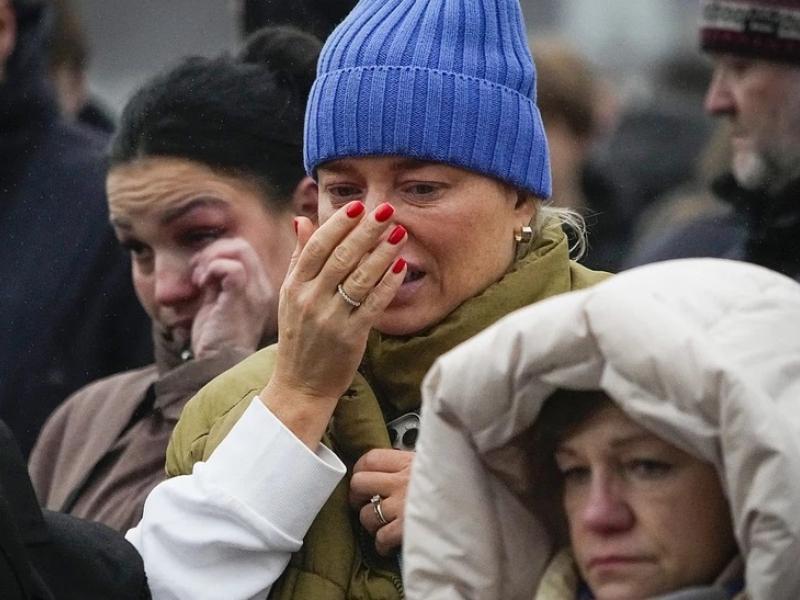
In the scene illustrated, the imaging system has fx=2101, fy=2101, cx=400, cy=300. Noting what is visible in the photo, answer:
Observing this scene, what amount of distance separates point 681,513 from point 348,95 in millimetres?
1061

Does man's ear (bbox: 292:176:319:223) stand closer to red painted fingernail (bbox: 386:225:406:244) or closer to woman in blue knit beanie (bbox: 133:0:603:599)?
woman in blue knit beanie (bbox: 133:0:603:599)

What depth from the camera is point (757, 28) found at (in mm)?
5469

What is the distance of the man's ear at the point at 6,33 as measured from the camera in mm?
5480

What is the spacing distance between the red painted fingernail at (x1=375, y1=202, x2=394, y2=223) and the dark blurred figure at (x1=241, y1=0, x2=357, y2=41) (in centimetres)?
118

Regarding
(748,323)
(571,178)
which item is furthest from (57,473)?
(571,178)

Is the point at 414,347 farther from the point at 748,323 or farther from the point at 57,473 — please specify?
the point at 57,473

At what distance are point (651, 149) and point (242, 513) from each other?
7.27 meters

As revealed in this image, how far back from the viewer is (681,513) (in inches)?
102

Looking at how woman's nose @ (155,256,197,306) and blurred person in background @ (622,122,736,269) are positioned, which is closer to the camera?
woman's nose @ (155,256,197,306)

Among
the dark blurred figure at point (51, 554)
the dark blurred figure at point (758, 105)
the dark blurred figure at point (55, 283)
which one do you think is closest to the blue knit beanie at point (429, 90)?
the dark blurred figure at point (51, 554)

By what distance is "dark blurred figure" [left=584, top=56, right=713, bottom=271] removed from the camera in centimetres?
866

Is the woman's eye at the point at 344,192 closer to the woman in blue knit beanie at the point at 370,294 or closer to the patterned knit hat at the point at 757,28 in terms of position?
the woman in blue knit beanie at the point at 370,294

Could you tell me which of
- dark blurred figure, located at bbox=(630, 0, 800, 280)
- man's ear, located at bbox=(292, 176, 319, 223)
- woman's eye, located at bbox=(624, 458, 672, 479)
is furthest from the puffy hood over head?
dark blurred figure, located at bbox=(630, 0, 800, 280)

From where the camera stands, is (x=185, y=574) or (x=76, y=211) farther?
(x=76, y=211)
